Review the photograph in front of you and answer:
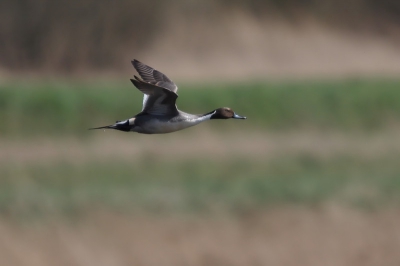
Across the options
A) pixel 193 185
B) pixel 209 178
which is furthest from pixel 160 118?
pixel 209 178

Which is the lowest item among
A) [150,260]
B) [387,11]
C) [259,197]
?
[150,260]

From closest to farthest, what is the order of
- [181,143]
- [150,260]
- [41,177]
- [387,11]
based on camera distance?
1. [150,260]
2. [41,177]
3. [181,143]
4. [387,11]

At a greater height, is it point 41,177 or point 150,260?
point 41,177

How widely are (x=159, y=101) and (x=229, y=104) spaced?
562cm

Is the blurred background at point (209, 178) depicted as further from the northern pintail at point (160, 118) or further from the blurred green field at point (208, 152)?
the northern pintail at point (160, 118)

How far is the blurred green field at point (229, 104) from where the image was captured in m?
11.1

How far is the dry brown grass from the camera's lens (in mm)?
9430

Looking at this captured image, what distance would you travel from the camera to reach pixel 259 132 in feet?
37.7

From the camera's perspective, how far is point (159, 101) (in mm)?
6078

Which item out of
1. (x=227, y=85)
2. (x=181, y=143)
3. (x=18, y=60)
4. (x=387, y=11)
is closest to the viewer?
(x=181, y=143)

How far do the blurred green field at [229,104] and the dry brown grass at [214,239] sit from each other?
1.78m

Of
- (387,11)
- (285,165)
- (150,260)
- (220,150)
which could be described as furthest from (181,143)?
(387,11)

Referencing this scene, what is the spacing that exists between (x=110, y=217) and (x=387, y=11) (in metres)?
12.3

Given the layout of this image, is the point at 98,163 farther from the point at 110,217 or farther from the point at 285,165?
the point at 285,165
